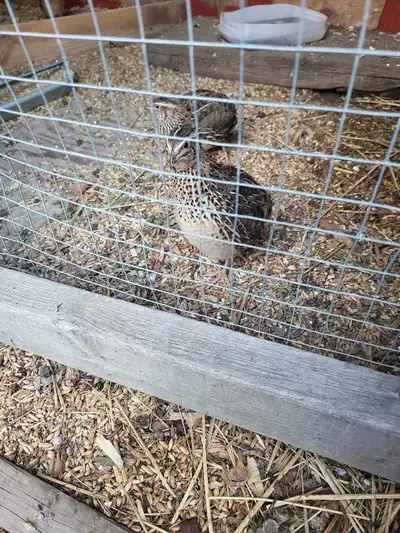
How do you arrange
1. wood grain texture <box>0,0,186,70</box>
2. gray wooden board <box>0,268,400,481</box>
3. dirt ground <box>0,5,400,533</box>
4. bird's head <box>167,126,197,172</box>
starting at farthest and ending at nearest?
wood grain texture <box>0,0,186,70</box> → bird's head <box>167,126,197,172</box> → dirt ground <box>0,5,400,533</box> → gray wooden board <box>0,268,400,481</box>

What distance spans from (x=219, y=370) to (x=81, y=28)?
12.8 ft

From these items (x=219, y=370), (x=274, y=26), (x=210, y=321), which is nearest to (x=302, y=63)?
(x=274, y=26)

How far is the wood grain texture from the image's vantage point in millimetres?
3764

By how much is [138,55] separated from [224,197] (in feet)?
9.92

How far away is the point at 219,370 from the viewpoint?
131 cm

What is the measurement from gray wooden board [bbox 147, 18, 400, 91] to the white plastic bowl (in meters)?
0.12

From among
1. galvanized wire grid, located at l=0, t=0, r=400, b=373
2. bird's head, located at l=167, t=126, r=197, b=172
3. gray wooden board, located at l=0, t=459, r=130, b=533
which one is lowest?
gray wooden board, located at l=0, t=459, r=130, b=533

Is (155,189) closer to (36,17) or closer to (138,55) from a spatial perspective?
(138,55)

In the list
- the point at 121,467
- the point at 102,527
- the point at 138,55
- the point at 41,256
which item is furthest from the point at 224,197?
the point at 138,55

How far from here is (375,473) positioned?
1.35 meters

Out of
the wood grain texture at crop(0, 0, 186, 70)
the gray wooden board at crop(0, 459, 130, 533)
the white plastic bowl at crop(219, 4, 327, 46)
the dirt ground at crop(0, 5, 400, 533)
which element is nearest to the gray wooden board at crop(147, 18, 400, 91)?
the white plastic bowl at crop(219, 4, 327, 46)

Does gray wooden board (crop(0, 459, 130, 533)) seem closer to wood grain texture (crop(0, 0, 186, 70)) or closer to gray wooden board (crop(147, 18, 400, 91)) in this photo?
gray wooden board (crop(147, 18, 400, 91))

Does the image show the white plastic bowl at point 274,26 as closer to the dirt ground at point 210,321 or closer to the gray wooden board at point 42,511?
the dirt ground at point 210,321

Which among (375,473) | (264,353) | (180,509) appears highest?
(264,353)
